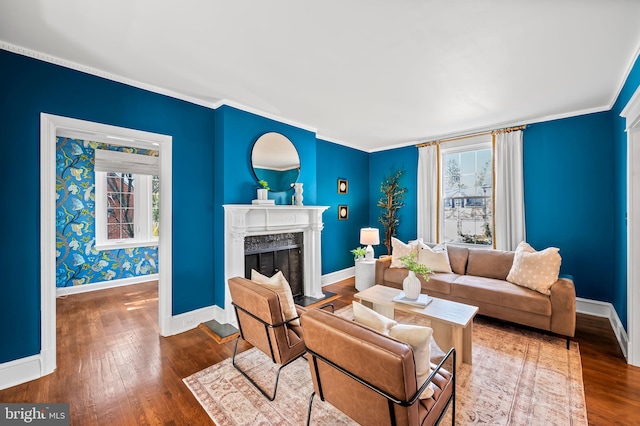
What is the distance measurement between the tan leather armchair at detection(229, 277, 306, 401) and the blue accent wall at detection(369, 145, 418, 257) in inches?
149

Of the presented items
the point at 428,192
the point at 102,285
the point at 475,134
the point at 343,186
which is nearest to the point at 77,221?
the point at 102,285

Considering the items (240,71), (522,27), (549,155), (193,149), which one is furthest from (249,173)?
(549,155)

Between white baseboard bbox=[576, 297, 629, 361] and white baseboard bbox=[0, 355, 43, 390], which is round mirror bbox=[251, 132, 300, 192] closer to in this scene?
white baseboard bbox=[0, 355, 43, 390]

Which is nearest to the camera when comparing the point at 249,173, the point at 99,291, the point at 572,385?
the point at 572,385

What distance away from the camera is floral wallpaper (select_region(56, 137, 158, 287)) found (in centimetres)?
450

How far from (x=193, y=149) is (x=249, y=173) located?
0.74 m

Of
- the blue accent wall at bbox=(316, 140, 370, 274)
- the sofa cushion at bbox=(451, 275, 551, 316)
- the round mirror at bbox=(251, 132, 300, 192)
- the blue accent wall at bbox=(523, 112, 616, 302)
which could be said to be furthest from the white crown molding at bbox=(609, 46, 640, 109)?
the blue accent wall at bbox=(316, 140, 370, 274)

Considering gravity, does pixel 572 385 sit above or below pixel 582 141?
below

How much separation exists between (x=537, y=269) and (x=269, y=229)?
3.39m

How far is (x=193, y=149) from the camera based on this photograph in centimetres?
335

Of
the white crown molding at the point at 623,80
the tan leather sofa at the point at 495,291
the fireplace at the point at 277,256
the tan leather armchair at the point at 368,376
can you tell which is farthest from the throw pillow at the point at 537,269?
the fireplace at the point at 277,256

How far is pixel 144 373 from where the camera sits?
7.79ft

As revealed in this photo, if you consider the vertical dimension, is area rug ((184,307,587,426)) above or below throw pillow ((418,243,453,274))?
below

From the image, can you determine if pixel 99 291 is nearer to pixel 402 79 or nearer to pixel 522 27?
pixel 402 79
